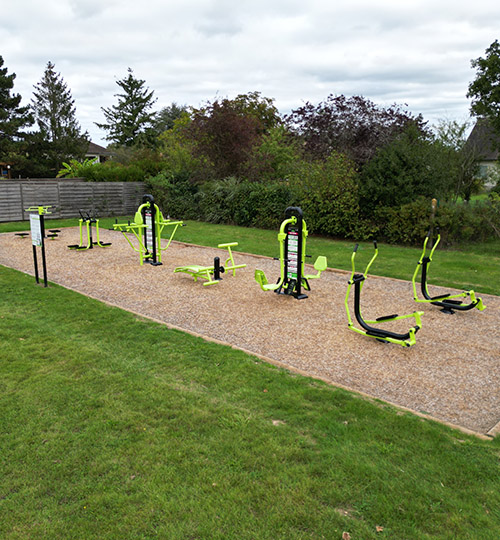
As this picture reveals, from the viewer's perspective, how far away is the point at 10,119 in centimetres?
3609

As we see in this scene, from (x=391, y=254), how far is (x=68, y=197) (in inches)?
568

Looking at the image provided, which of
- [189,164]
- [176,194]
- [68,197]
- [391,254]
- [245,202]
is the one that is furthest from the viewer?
[189,164]

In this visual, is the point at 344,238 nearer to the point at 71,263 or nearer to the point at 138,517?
the point at 71,263

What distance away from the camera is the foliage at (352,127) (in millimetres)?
17219

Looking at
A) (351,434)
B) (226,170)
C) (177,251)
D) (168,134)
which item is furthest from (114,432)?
(168,134)

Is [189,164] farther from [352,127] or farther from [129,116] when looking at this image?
[129,116]

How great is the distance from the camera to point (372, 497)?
2.86m

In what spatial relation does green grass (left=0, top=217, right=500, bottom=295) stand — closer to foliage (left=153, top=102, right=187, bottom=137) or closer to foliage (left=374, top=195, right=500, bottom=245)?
foliage (left=374, top=195, right=500, bottom=245)

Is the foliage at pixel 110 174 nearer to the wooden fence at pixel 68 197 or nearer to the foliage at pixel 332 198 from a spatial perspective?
the wooden fence at pixel 68 197

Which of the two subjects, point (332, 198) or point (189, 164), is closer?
point (332, 198)

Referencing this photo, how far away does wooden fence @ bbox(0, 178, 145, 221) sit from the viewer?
18531 millimetres

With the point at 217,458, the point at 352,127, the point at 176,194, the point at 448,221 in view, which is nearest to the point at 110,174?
the point at 176,194

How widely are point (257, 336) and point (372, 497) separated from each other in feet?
10.7

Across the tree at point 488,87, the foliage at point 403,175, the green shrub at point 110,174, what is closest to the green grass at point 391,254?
→ the foliage at point 403,175
